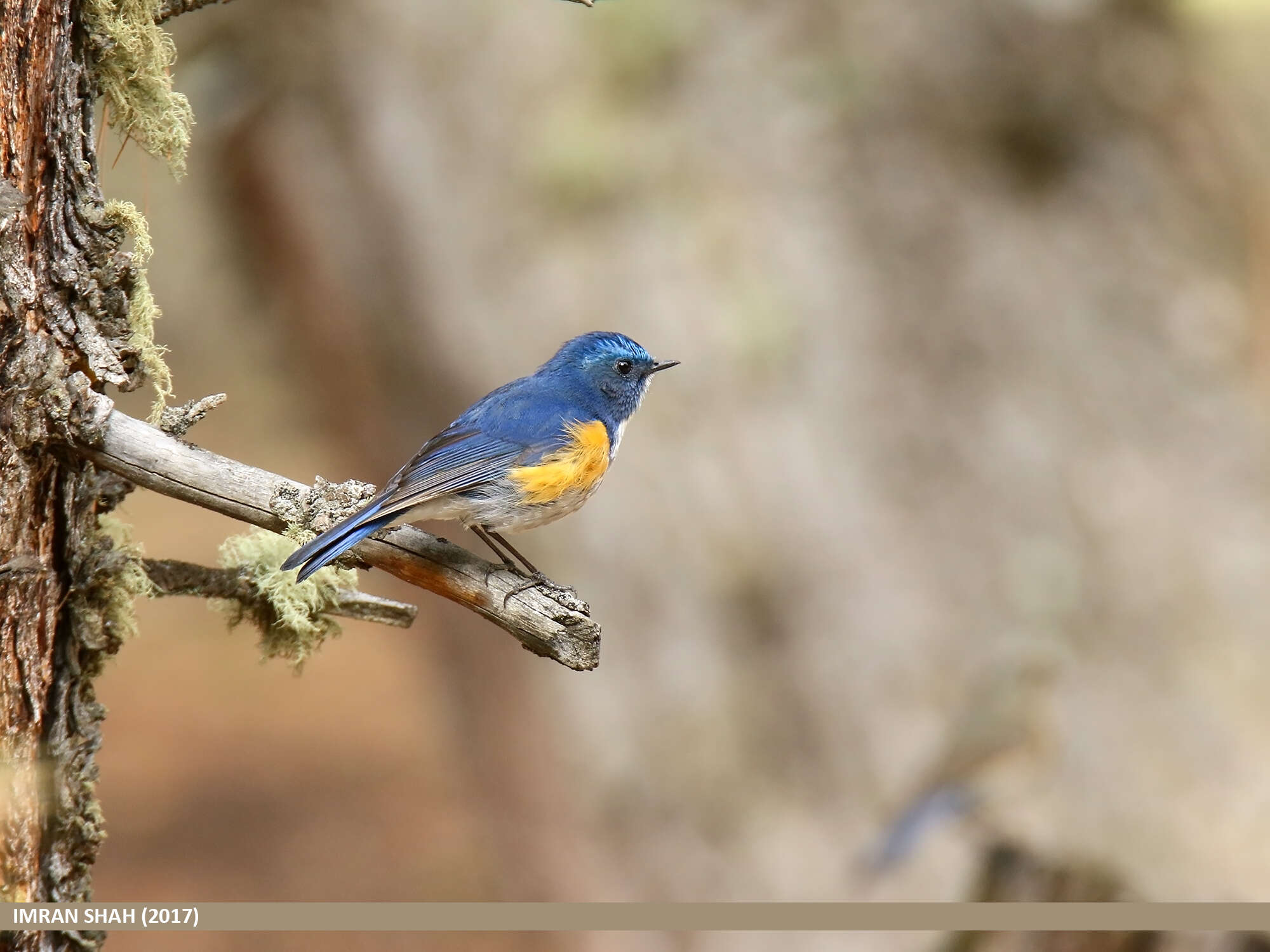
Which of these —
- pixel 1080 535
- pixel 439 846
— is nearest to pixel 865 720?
pixel 1080 535

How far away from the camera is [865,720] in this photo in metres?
4.93

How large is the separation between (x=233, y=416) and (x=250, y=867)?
32.6 feet

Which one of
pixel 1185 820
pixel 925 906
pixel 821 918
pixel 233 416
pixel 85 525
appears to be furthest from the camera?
pixel 233 416

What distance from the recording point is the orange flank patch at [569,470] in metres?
2.22

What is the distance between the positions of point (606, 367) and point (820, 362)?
9.61ft

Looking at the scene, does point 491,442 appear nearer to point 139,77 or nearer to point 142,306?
point 142,306

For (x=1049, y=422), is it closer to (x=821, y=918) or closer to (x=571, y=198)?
(x=571, y=198)

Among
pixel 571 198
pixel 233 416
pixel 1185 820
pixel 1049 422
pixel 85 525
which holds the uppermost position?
pixel 233 416

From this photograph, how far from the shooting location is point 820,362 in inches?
204

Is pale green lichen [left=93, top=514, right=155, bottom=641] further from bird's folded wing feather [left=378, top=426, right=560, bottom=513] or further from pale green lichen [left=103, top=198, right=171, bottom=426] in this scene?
bird's folded wing feather [left=378, top=426, right=560, bottom=513]

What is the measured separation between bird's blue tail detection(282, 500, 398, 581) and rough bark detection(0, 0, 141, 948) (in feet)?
1.75

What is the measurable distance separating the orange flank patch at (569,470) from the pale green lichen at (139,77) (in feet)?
2.88

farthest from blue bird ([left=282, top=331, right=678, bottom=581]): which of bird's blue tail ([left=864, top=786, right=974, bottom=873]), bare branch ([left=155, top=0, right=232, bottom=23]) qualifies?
bird's blue tail ([left=864, top=786, right=974, bottom=873])

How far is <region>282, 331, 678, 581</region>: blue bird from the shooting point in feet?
7.24
